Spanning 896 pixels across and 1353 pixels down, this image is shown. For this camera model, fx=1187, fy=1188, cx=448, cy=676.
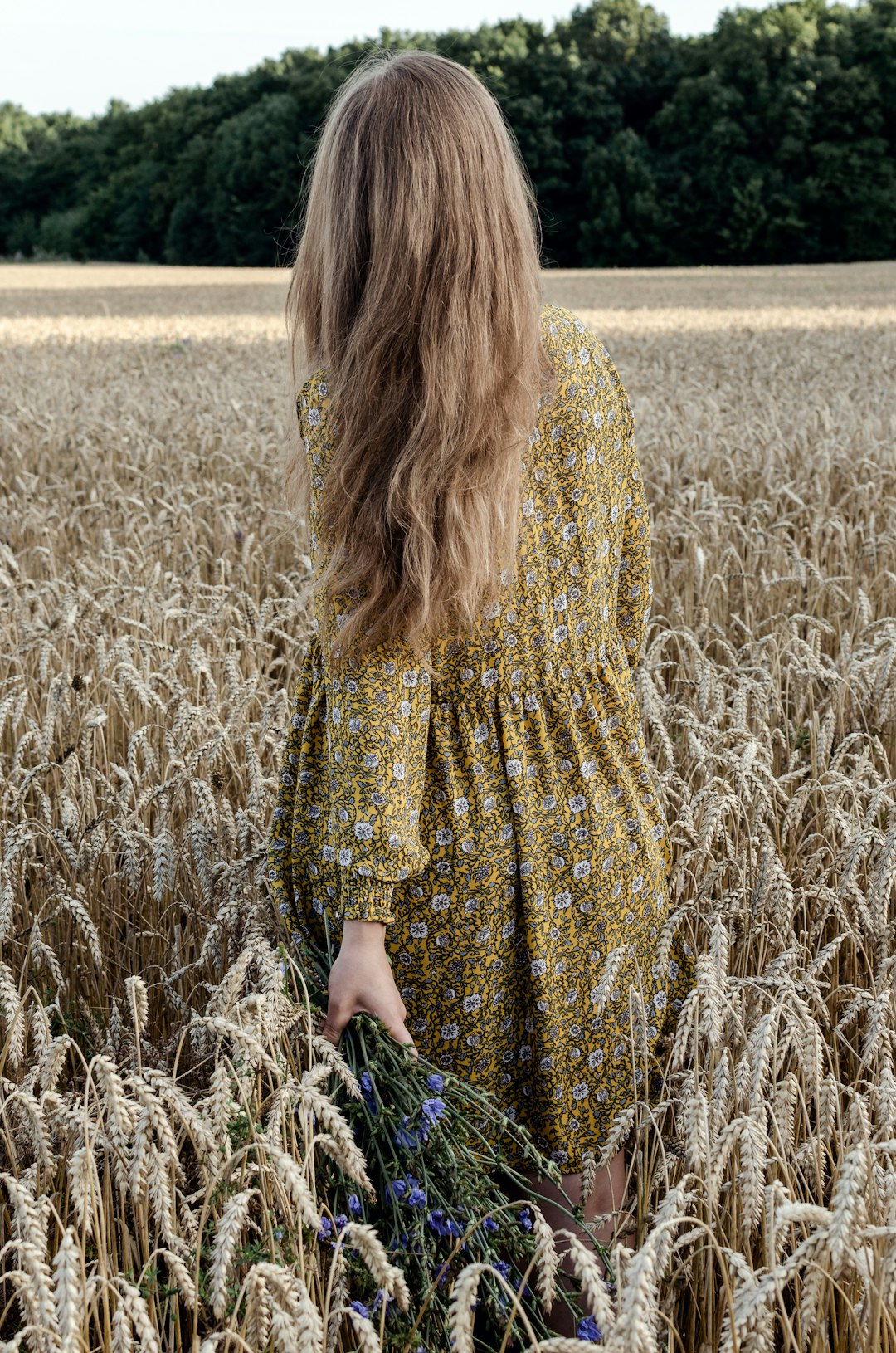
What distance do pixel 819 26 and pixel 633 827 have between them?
53017mm

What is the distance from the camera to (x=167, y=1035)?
1.95m

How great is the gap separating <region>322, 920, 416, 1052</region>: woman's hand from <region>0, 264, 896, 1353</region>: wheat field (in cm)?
6

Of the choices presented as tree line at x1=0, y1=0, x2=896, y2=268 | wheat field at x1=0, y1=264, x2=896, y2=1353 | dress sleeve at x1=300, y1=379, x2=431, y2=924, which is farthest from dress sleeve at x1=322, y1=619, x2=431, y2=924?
tree line at x1=0, y1=0, x2=896, y2=268

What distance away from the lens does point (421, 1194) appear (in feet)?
4.28

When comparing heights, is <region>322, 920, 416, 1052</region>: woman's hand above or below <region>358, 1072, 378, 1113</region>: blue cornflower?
above

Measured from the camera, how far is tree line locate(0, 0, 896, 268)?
41.0 meters

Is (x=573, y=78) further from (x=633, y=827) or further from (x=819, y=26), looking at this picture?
(x=633, y=827)

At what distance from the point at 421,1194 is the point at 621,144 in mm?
47218

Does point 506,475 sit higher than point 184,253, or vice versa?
point 184,253

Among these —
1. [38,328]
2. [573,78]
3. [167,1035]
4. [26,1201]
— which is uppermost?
[573,78]

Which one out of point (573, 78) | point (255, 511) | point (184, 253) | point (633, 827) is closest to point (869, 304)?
point (255, 511)

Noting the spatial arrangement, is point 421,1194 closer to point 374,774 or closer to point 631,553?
point 374,774

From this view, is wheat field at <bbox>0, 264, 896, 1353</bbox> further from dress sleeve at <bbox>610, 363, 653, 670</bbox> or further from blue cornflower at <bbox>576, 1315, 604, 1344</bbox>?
dress sleeve at <bbox>610, 363, 653, 670</bbox>

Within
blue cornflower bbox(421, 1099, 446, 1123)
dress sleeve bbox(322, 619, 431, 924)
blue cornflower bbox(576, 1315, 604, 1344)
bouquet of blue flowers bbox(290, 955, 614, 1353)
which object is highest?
dress sleeve bbox(322, 619, 431, 924)
